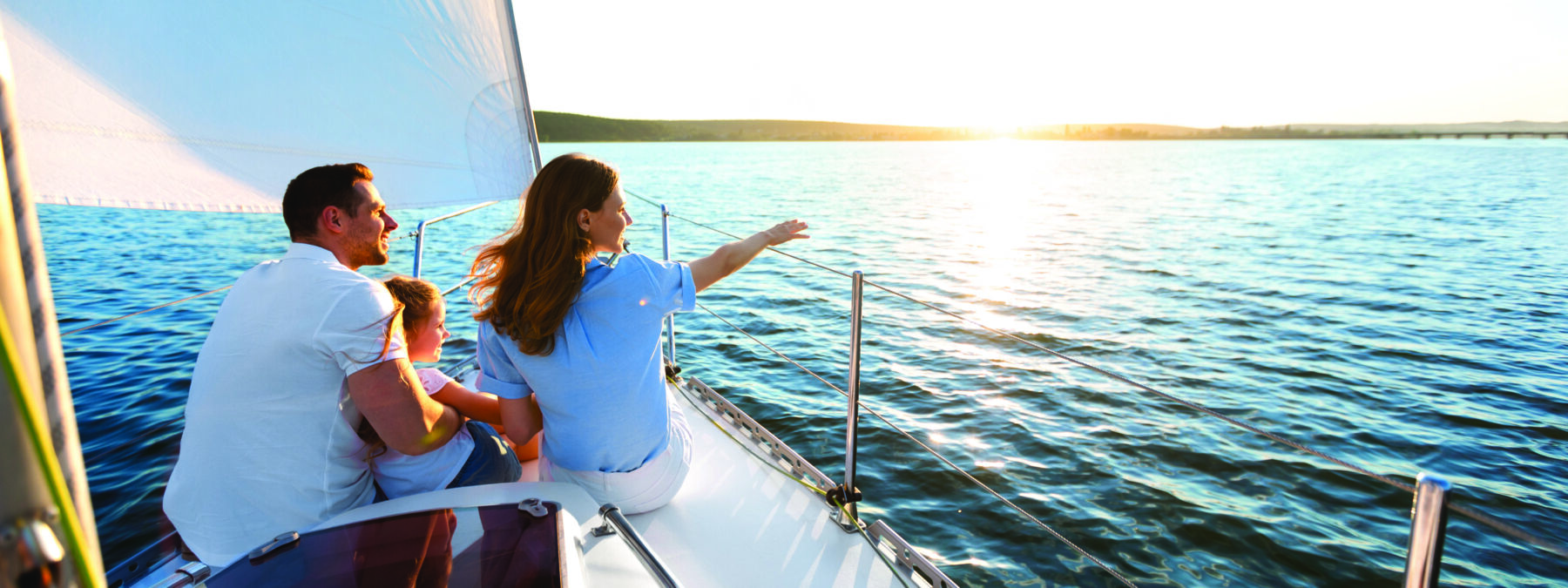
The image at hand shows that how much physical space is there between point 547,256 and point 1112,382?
16.6ft

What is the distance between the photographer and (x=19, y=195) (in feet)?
1.32

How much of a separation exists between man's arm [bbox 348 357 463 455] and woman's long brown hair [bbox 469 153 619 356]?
213 millimetres

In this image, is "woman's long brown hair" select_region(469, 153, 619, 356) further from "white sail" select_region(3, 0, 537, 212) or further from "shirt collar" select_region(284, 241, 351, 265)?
"white sail" select_region(3, 0, 537, 212)

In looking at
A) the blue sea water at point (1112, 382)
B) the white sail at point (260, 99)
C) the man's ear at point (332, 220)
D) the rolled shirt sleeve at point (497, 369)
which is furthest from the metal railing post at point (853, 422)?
the white sail at point (260, 99)

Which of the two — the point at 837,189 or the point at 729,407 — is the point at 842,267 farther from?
the point at 837,189

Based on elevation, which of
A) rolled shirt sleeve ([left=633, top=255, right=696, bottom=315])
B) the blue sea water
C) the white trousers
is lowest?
the blue sea water

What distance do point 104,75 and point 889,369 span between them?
16.2 feet

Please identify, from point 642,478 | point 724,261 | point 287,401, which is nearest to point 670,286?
point 724,261

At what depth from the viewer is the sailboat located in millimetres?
413

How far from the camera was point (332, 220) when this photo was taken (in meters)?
1.71

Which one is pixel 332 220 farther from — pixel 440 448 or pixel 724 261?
pixel 724 261

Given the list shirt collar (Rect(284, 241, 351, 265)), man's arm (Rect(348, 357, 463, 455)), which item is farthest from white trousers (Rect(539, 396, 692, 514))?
shirt collar (Rect(284, 241, 351, 265))

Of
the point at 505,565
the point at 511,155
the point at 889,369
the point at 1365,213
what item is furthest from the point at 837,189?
the point at 505,565

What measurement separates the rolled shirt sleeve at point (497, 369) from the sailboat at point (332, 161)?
1.01 feet
